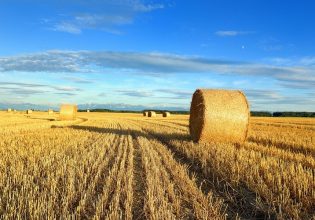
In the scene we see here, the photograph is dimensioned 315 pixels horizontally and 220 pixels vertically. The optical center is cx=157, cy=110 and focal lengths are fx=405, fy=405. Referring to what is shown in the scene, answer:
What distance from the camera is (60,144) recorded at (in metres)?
12.5

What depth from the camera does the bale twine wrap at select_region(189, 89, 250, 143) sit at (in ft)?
44.8

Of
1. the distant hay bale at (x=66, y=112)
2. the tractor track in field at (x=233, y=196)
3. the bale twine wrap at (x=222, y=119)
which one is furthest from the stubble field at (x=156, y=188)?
the distant hay bale at (x=66, y=112)

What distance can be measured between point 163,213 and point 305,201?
82.6 inches

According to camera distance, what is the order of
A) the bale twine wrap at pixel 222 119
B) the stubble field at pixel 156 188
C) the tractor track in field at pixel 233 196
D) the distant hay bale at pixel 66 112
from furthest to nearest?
the distant hay bale at pixel 66 112, the bale twine wrap at pixel 222 119, the tractor track in field at pixel 233 196, the stubble field at pixel 156 188

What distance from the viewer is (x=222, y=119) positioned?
1372 centimetres

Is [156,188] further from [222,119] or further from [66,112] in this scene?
[66,112]

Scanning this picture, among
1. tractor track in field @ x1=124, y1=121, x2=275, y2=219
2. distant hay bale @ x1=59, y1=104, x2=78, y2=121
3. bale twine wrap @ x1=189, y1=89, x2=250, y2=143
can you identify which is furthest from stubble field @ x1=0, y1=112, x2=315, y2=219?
distant hay bale @ x1=59, y1=104, x2=78, y2=121

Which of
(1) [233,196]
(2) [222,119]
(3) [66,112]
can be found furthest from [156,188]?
(3) [66,112]

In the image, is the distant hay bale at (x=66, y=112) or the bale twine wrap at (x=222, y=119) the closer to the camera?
the bale twine wrap at (x=222, y=119)

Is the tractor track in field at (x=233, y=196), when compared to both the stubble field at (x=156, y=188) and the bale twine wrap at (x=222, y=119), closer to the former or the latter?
the stubble field at (x=156, y=188)

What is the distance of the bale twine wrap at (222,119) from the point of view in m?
13.7

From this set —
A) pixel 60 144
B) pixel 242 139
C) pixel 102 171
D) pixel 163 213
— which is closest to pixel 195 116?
pixel 242 139

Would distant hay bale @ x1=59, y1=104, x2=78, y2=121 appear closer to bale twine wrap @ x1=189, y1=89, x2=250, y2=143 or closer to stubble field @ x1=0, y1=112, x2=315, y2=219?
bale twine wrap @ x1=189, y1=89, x2=250, y2=143

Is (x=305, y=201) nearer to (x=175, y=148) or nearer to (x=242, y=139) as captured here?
(x=175, y=148)
